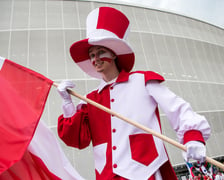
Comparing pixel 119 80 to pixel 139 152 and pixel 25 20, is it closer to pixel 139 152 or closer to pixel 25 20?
pixel 139 152

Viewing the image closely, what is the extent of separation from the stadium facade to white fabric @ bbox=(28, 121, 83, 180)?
4839 mm

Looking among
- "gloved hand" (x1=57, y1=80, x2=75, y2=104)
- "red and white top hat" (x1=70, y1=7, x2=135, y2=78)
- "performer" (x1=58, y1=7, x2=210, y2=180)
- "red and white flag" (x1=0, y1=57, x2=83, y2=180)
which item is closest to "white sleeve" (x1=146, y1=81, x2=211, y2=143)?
"performer" (x1=58, y1=7, x2=210, y2=180)

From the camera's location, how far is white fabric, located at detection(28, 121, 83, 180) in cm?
154

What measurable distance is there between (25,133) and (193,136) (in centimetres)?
98

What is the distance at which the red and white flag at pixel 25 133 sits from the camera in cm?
133

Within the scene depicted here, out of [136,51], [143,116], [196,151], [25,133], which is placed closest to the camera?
[196,151]

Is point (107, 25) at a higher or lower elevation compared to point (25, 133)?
higher

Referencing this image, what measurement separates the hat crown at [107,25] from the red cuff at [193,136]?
34.9 inches

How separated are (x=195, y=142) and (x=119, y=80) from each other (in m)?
0.73

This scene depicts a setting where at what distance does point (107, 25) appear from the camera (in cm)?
175

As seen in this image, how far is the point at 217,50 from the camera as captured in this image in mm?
11242

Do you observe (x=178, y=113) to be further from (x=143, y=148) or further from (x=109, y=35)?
(x=109, y=35)

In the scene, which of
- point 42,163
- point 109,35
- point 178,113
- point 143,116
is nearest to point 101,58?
point 109,35

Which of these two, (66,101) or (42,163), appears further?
(66,101)
